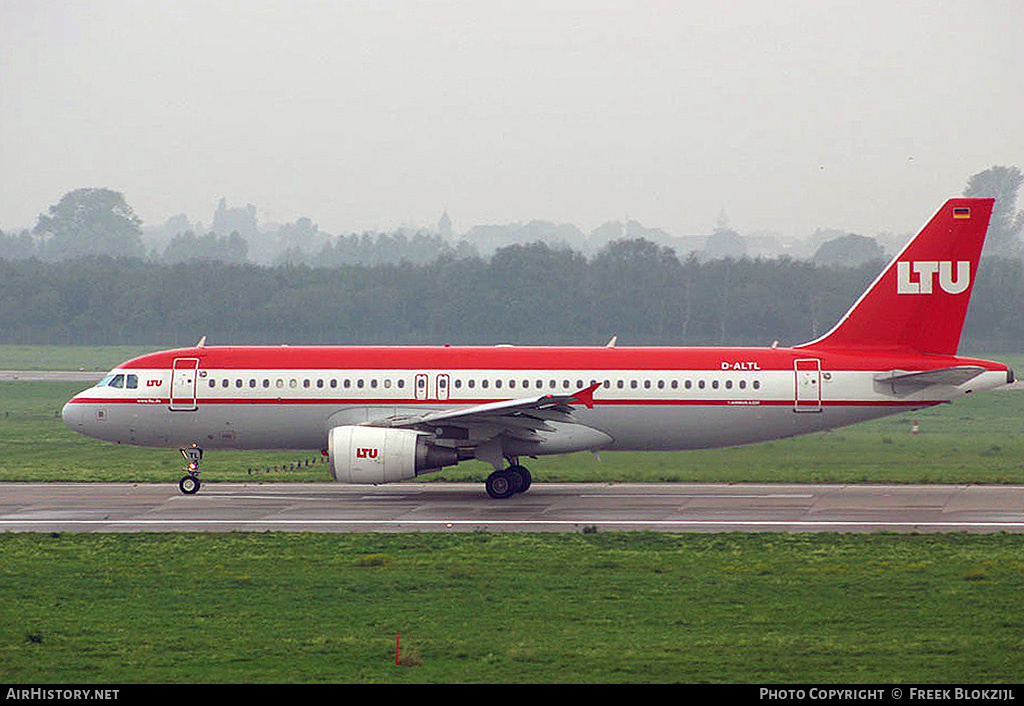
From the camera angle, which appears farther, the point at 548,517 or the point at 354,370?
the point at 354,370

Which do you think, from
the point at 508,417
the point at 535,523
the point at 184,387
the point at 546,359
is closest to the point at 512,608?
the point at 535,523

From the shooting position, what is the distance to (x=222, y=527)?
1017 inches

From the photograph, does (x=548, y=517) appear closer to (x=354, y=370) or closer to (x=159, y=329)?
(x=354, y=370)

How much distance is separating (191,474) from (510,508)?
319 inches

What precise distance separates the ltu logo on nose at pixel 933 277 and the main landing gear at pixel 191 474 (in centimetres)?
1732

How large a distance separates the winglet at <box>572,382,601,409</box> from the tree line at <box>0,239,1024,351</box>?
4319 centimetres

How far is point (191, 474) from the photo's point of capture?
31469mm

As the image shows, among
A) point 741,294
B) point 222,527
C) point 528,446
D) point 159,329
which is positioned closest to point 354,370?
point 528,446

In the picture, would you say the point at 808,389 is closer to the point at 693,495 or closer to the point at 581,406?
the point at 693,495

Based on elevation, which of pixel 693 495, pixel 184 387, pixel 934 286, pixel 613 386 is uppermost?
pixel 934 286

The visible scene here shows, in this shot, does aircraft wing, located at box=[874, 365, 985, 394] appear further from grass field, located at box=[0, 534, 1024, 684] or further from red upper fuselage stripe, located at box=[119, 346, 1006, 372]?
grass field, located at box=[0, 534, 1024, 684]

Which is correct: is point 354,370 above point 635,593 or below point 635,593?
above

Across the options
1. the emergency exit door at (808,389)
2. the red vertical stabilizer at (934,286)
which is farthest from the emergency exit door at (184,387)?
the red vertical stabilizer at (934,286)

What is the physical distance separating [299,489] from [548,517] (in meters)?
8.06
